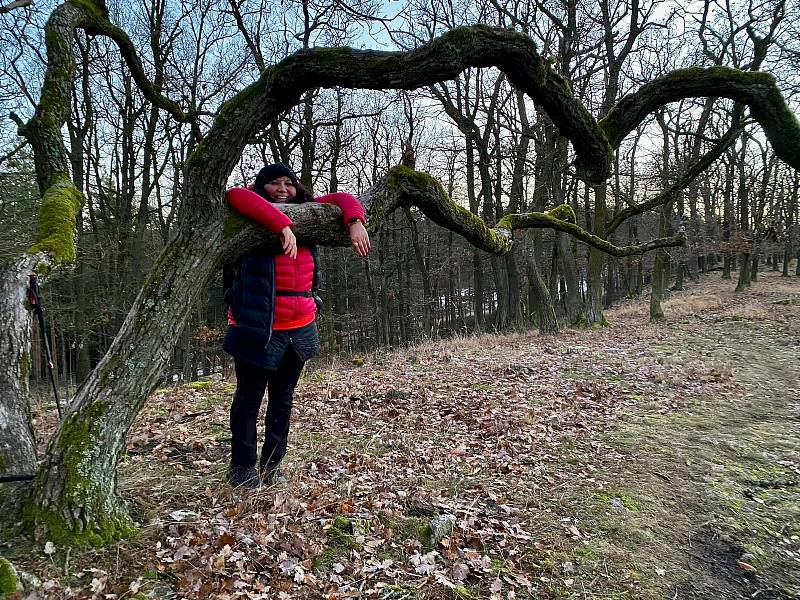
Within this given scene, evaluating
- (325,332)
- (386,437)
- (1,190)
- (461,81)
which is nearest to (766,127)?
(386,437)

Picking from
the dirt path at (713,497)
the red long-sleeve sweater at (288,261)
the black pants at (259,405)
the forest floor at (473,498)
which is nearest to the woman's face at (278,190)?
the red long-sleeve sweater at (288,261)

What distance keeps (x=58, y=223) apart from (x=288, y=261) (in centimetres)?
145

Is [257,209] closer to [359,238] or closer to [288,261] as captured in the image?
[288,261]

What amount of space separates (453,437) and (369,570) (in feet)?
8.06

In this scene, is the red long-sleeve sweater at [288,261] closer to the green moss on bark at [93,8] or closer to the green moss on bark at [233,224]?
the green moss on bark at [233,224]

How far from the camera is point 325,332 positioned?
63.9 ft

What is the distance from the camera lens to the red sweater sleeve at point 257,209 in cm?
266

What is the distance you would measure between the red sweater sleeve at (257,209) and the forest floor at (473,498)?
180 cm

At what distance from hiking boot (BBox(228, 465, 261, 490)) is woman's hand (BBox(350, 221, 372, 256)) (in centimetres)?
169

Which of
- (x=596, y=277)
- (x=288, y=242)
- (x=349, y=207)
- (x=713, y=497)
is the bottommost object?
(x=713, y=497)

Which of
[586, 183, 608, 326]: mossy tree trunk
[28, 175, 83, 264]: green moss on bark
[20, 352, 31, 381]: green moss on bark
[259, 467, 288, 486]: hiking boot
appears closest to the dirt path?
[259, 467, 288, 486]: hiking boot

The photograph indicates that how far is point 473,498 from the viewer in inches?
143

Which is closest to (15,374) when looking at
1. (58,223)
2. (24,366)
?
(24,366)

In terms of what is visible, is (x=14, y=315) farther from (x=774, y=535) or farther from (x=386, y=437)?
(x=774, y=535)
